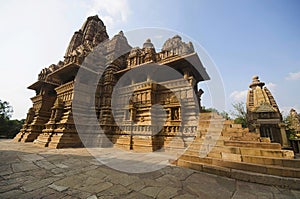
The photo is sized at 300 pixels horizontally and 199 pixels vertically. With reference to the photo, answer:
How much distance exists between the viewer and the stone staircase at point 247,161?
12.1ft

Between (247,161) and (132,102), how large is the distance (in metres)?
8.97

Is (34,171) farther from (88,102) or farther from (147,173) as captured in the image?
(88,102)

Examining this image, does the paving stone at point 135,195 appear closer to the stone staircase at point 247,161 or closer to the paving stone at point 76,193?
the paving stone at point 76,193

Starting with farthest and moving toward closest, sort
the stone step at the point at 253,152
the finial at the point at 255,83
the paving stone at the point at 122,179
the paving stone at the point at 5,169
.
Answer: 1. the finial at the point at 255,83
2. the stone step at the point at 253,152
3. the paving stone at the point at 5,169
4. the paving stone at the point at 122,179

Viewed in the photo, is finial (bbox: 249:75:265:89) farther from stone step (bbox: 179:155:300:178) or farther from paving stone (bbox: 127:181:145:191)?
paving stone (bbox: 127:181:145:191)

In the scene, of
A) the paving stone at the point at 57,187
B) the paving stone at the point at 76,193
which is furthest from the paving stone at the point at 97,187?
the paving stone at the point at 57,187

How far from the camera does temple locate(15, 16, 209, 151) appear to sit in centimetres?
1013

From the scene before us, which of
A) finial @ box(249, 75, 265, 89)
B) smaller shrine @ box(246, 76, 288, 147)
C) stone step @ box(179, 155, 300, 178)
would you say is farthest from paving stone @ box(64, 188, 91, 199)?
finial @ box(249, 75, 265, 89)

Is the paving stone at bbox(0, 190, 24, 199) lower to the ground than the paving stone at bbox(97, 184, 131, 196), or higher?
higher

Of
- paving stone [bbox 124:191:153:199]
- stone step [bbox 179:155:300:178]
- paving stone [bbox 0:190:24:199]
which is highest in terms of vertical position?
stone step [bbox 179:155:300:178]

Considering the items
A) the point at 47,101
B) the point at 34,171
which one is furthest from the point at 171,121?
the point at 47,101

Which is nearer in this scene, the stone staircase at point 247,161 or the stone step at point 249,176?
the stone step at point 249,176

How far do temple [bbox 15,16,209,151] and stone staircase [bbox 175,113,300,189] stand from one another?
359 centimetres

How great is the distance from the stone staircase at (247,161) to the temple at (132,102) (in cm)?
359
